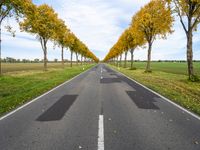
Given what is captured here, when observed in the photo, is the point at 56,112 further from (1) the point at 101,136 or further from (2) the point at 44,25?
(2) the point at 44,25

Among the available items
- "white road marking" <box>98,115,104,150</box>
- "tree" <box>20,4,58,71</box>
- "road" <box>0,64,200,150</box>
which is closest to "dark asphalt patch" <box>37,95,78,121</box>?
"road" <box>0,64,200,150</box>

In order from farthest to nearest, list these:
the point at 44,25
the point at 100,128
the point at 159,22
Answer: the point at 44,25, the point at 159,22, the point at 100,128

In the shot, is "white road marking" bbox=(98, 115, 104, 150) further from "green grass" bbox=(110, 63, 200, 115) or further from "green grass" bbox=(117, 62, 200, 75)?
"green grass" bbox=(117, 62, 200, 75)

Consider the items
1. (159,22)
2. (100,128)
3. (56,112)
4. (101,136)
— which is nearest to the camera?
(101,136)

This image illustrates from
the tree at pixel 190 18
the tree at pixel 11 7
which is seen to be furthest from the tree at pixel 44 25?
the tree at pixel 190 18

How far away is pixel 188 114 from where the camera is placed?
6918mm

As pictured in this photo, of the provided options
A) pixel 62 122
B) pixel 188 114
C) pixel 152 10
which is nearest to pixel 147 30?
pixel 152 10

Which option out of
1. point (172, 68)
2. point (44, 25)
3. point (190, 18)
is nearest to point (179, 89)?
point (190, 18)

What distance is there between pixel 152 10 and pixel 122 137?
30073 millimetres

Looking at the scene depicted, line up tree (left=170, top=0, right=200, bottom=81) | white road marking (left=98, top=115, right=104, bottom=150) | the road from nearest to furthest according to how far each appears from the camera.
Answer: white road marking (left=98, top=115, right=104, bottom=150), the road, tree (left=170, top=0, right=200, bottom=81)

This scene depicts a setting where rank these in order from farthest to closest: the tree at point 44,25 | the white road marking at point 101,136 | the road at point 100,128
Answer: the tree at point 44,25 < the road at point 100,128 < the white road marking at point 101,136

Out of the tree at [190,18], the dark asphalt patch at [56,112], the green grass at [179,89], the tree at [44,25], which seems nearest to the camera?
the dark asphalt patch at [56,112]

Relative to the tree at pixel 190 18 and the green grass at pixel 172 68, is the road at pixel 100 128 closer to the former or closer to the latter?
the tree at pixel 190 18

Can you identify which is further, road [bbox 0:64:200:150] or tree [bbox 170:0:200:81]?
tree [bbox 170:0:200:81]
